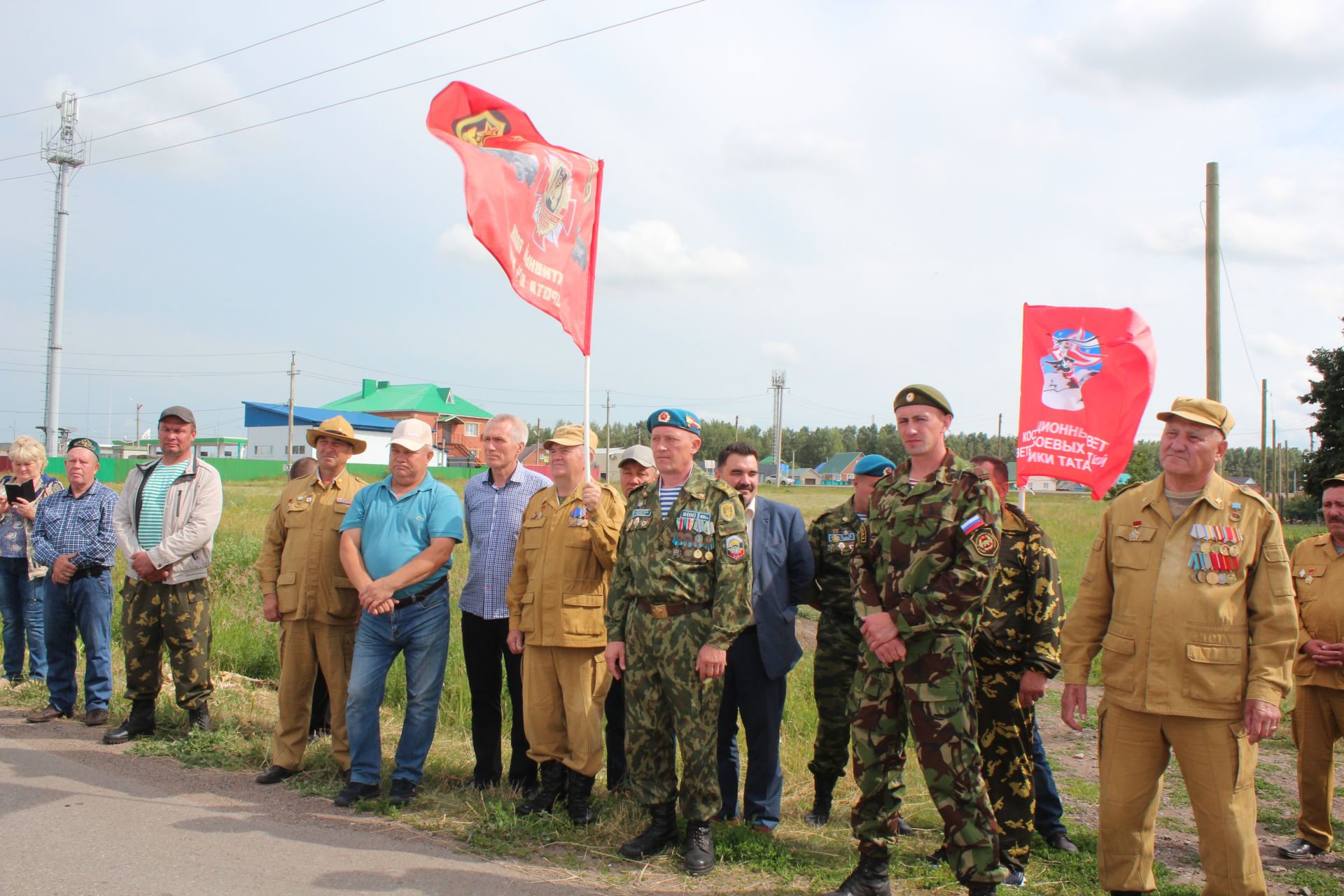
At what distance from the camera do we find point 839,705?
5.11 m

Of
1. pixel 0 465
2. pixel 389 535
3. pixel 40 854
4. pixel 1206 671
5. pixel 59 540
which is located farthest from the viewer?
pixel 0 465

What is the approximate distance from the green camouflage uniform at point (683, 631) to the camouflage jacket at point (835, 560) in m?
0.98

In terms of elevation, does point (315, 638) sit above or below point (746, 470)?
below

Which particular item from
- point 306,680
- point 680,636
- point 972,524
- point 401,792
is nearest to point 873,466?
point 972,524

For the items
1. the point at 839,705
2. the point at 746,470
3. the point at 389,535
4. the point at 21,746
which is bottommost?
the point at 21,746

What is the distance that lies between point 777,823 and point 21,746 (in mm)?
4891

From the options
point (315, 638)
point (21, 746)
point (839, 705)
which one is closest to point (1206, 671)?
point (839, 705)

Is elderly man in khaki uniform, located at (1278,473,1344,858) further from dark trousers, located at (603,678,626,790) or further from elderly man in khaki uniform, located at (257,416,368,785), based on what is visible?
elderly man in khaki uniform, located at (257,416,368,785)

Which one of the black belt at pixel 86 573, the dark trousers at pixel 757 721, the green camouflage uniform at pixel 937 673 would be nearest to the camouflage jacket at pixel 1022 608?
the green camouflage uniform at pixel 937 673

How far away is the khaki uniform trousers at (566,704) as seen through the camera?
4.66 meters

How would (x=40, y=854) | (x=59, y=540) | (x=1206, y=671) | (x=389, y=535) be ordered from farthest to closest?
(x=59, y=540) < (x=389, y=535) < (x=40, y=854) < (x=1206, y=671)

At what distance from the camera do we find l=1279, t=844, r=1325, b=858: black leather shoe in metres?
4.58

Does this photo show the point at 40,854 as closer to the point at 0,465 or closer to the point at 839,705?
the point at 839,705

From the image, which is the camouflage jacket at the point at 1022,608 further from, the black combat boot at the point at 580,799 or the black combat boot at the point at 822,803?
the black combat boot at the point at 580,799
